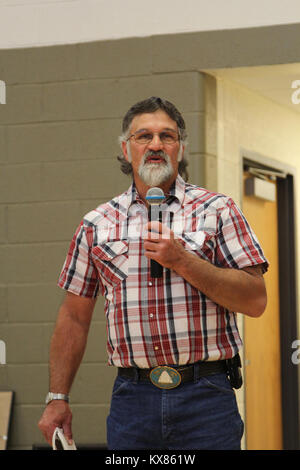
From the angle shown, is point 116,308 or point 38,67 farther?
point 38,67

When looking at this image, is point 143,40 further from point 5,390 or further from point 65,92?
point 5,390

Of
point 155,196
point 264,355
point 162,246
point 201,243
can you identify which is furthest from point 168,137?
point 264,355

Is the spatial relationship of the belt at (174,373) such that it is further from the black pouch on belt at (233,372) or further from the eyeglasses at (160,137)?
the eyeglasses at (160,137)

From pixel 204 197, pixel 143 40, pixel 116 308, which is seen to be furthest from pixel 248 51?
pixel 116 308

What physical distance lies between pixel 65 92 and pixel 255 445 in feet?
7.59

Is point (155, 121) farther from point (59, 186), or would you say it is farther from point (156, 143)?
point (59, 186)

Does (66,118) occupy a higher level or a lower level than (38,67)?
lower

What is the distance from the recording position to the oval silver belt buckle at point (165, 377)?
2.40 meters

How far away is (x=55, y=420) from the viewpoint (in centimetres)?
258

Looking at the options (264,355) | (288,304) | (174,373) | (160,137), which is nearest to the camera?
(174,373)

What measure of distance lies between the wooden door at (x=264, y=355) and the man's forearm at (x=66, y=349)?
2.19 metres

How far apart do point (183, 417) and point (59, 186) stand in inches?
84.1

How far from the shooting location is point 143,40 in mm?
4277

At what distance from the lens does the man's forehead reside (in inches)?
104
